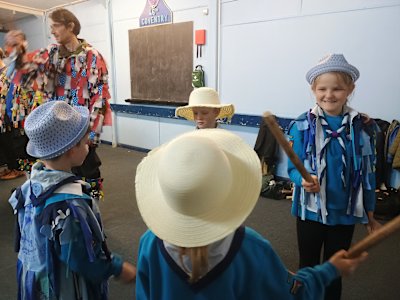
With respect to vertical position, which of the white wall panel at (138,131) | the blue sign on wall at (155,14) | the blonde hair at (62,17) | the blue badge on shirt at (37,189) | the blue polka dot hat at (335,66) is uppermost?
the blue sign on wall at (155,14)

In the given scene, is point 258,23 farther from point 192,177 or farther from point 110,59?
point 192,177

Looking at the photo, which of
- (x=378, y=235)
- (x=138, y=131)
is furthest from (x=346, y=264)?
(x=138, y=131)

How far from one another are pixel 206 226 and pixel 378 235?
1.34 ft

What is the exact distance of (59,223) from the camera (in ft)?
3.13

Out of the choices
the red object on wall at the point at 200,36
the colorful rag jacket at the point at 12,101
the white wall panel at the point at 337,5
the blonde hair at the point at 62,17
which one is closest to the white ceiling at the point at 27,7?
the red object on wall at the point at 200,36

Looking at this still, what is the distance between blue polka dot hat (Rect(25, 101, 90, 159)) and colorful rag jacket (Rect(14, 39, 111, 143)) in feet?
3.38

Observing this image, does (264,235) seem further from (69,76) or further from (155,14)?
(155,14)

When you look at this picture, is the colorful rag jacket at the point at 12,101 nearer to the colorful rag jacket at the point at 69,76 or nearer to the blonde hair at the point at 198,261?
the colorful rag jacket at the point at 69,76

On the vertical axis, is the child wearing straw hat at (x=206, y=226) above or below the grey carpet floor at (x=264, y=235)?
above

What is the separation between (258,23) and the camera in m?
3.90

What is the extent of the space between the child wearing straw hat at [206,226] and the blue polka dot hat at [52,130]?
0.47 meters

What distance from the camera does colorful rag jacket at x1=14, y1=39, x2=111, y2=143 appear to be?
208cm

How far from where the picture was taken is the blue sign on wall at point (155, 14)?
4.88 m

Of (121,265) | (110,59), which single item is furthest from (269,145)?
(110,59)
